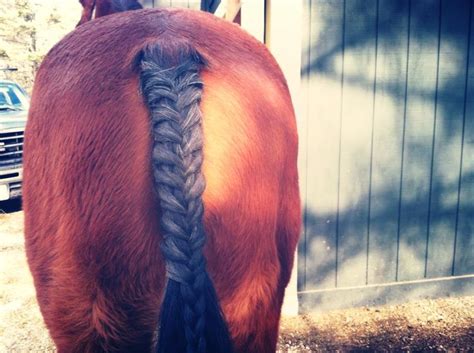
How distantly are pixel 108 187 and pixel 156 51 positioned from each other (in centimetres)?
31

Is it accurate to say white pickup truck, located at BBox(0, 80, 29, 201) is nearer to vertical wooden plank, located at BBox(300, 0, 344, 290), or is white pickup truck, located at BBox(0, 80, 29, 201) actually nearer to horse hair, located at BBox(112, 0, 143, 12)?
vertical wooden plank, located at BBox(300, 0, 344, 290)

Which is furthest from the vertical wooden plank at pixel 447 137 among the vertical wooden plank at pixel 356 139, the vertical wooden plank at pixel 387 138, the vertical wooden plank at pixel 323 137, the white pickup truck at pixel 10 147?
the white pickup truck at pixel 10 147

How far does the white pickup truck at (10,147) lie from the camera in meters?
5.09

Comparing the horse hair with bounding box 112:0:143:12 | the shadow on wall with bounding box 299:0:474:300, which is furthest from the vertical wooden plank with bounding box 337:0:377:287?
the horse hair with bounding box 112:0:143:12

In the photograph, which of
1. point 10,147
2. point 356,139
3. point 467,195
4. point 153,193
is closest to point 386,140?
point 356,139

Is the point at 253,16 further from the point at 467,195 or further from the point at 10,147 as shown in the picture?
the point at 10,147

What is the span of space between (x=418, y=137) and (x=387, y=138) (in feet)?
0.77

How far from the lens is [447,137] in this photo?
2938mm

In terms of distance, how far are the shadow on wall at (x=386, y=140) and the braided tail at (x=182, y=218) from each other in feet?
6.41

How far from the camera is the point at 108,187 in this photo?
875mm

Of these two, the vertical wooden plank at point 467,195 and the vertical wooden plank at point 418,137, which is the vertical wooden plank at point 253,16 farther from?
the vertical wooden plank at point 467,195

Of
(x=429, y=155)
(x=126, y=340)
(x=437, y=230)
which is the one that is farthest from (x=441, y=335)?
(x=126, y=340)

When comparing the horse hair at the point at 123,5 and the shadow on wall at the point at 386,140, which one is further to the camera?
the shadow on wall at the point at 386,140

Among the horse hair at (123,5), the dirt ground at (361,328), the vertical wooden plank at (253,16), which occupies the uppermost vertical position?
the vertical wooden plank at (253,16)
